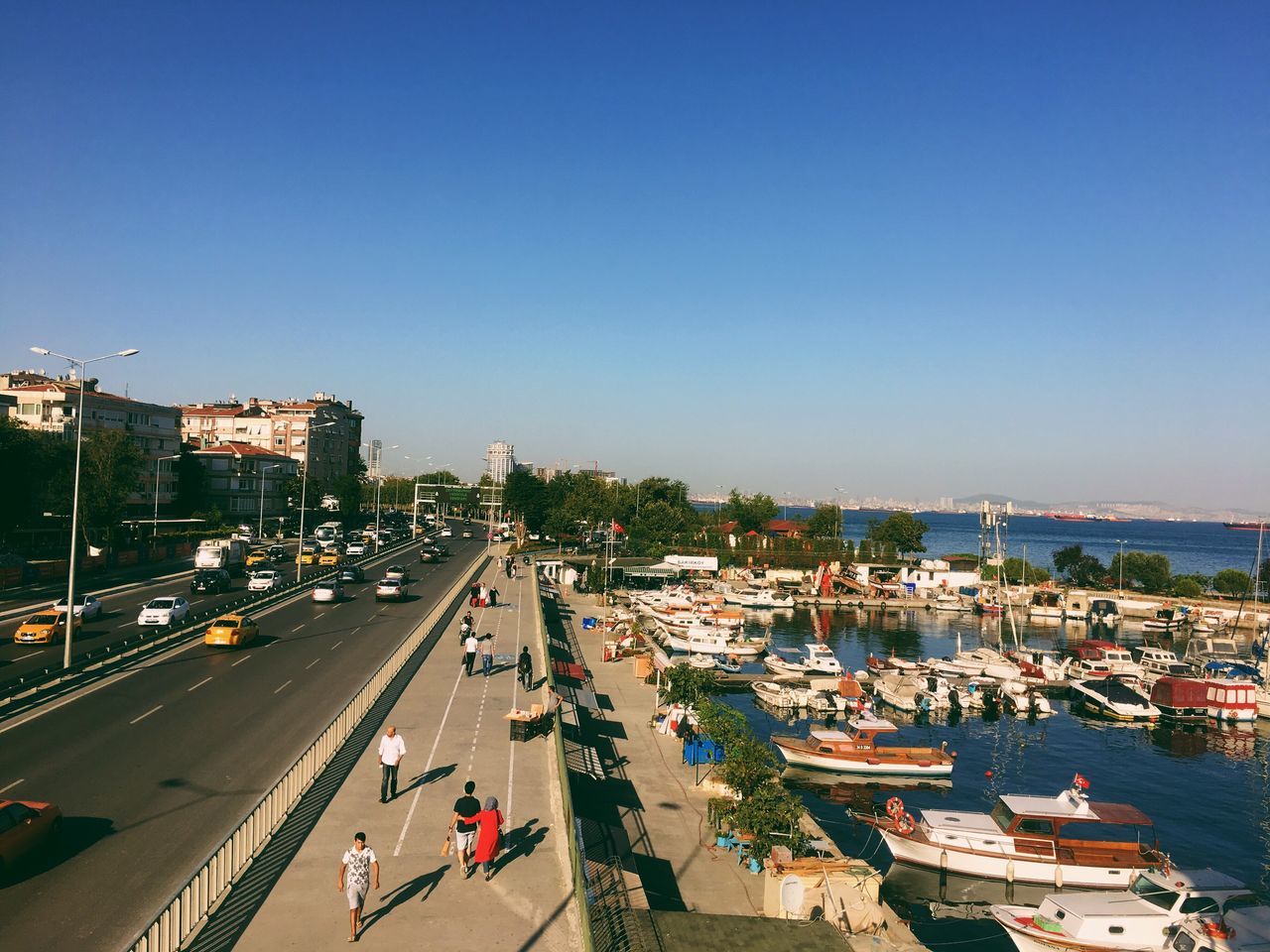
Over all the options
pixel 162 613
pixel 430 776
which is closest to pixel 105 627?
pixel 162 613

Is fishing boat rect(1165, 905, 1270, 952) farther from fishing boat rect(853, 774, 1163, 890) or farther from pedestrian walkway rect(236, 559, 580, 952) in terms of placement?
pedestrian walkway rect(236, 559, 580, 952)

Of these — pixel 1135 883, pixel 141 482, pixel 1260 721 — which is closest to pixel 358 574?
pixel 141 482

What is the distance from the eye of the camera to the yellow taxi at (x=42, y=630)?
37.1 meters

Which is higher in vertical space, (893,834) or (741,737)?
(741,737)

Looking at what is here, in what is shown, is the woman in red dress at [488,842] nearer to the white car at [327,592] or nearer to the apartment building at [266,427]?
the white car at [327,592]

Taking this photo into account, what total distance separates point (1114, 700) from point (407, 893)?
2032 inches

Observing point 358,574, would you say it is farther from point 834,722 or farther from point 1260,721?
point 1260,721

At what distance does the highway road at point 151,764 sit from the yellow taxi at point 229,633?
0.56 meters

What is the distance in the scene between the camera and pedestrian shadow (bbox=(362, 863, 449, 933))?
13.2 metres

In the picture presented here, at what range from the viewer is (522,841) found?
1655cm

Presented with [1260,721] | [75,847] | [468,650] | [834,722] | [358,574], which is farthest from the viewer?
[358,574]

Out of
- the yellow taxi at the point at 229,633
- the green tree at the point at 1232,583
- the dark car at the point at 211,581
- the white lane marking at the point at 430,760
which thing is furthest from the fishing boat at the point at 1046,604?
the yellow taxi at the point at 229,633

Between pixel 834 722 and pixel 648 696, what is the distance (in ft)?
39.2

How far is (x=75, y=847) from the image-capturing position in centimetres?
1602
